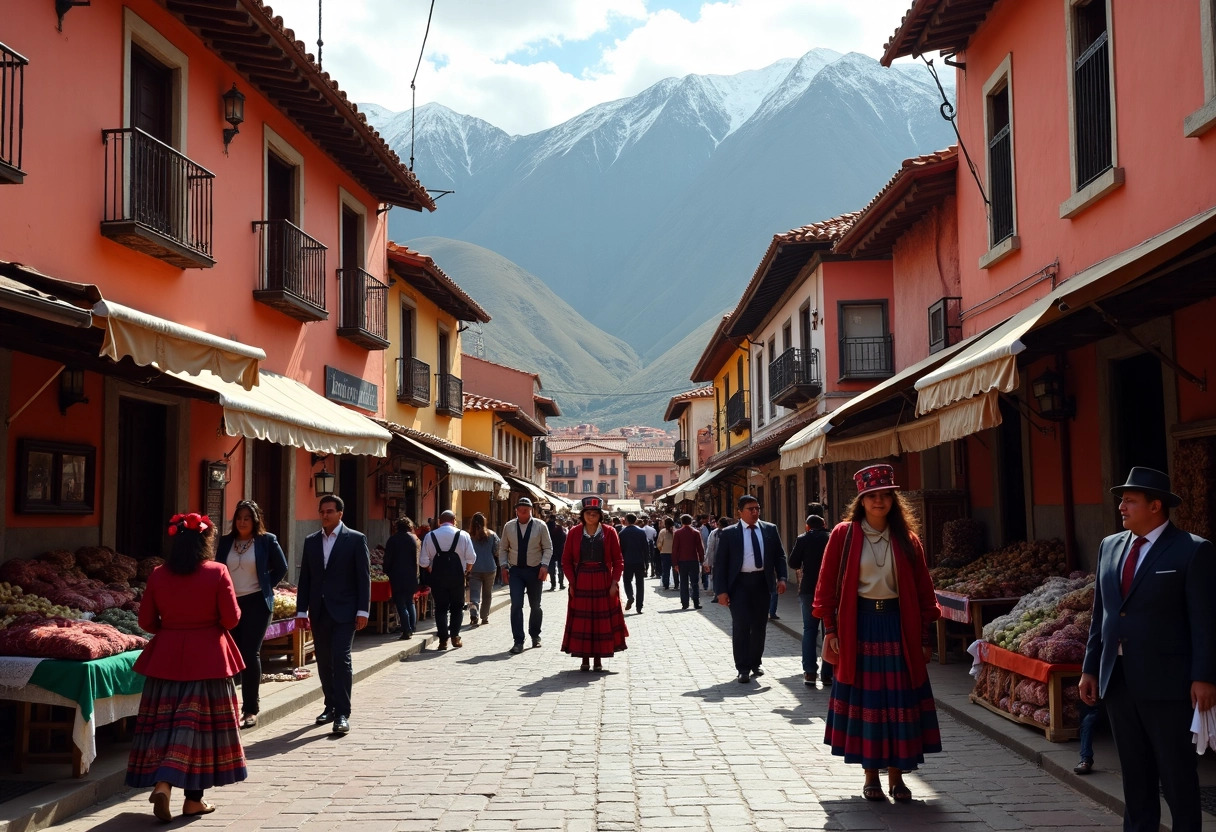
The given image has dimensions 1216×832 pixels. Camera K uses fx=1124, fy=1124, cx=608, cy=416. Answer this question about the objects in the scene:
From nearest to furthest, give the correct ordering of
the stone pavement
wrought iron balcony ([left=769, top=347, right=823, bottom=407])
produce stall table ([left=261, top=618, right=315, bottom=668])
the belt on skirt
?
1. the stone pavement
2. the belt on skirt
3. produce stall table ([left=261, top=618, right=315, bottom=668])
4. wrought iron balcony ([left=769, top=347, right=823, bottom=407])

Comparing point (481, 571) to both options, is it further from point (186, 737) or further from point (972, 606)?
point (186, 737)

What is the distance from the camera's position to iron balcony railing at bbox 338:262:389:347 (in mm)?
17500

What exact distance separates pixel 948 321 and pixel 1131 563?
9934 mm

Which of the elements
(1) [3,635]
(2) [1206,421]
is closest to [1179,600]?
(2) [1206,421]

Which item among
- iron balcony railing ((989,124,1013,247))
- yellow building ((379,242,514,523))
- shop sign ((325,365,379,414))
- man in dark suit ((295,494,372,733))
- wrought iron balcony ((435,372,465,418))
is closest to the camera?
man in dark suit ((295,494,372,733))

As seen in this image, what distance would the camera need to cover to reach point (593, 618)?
12.1 m

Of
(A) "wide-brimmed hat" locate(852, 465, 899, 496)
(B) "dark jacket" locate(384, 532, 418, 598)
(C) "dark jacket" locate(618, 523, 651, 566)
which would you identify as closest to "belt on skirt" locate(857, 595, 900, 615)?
(A) "wide-brimmed hat" locate(852, 465, 899, 496)

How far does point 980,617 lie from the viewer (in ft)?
34.8

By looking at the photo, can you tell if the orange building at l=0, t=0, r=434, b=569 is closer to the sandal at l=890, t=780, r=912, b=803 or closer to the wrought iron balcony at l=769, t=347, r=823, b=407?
the sandal at l=890, t=780, r=912, b=803

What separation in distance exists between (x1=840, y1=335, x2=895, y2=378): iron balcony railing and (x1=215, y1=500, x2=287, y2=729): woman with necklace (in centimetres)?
1535

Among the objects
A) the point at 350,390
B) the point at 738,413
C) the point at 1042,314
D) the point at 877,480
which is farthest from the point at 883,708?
the point at 738,413

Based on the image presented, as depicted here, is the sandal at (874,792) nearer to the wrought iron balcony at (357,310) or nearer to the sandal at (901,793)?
the sandal at (901,793)

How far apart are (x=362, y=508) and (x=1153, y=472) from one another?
51.7 ft

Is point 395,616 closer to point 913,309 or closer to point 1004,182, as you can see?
point 913,309
